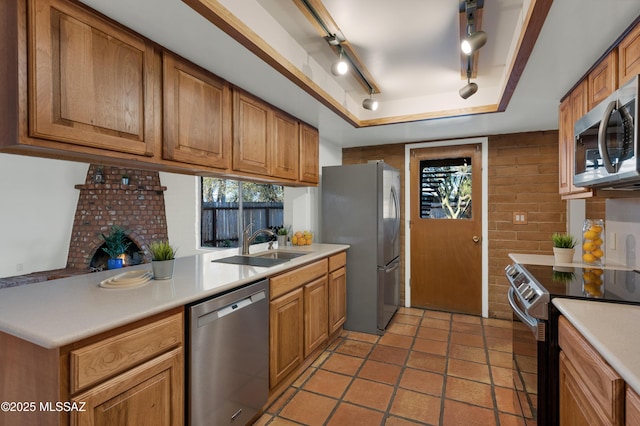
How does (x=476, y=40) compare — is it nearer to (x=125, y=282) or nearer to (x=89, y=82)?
(x=89, y=82)

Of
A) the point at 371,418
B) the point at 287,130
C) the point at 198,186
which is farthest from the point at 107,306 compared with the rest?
the point at 198,186

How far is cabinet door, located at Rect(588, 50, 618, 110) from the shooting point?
163cm

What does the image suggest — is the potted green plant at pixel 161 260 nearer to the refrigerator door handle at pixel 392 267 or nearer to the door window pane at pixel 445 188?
the refrigerator door handle at pixel 392 267

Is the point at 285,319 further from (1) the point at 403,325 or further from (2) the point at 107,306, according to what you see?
(1) the point at 403,325

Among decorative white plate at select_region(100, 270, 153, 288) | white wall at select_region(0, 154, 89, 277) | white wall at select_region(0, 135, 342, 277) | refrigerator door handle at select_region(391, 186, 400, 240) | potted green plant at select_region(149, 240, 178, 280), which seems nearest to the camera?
decorative white plate at select_region(100, 270, 153, 288)

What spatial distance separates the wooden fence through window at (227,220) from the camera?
177 inches

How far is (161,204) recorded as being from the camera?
18.0 ft

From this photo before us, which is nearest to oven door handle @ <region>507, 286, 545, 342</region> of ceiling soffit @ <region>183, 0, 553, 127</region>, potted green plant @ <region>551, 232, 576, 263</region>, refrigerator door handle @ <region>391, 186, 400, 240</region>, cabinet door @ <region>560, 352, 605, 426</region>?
cabinet door @ <region>560, 352, 605, 426</region>

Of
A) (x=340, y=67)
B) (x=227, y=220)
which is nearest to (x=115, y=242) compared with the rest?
(x=227, y=220)

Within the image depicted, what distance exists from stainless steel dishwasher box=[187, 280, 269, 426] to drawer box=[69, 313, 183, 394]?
11 centimetres

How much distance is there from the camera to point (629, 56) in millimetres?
1504

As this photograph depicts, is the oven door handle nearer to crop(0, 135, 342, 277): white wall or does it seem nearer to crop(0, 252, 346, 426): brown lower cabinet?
crop(0, 252, 346, 426): brown lower cabinet

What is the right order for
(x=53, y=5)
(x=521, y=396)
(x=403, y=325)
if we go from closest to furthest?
(x=53, y=5) < (x=521, y=396) < (x=403, y=325)

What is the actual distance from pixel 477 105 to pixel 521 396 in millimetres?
2243
